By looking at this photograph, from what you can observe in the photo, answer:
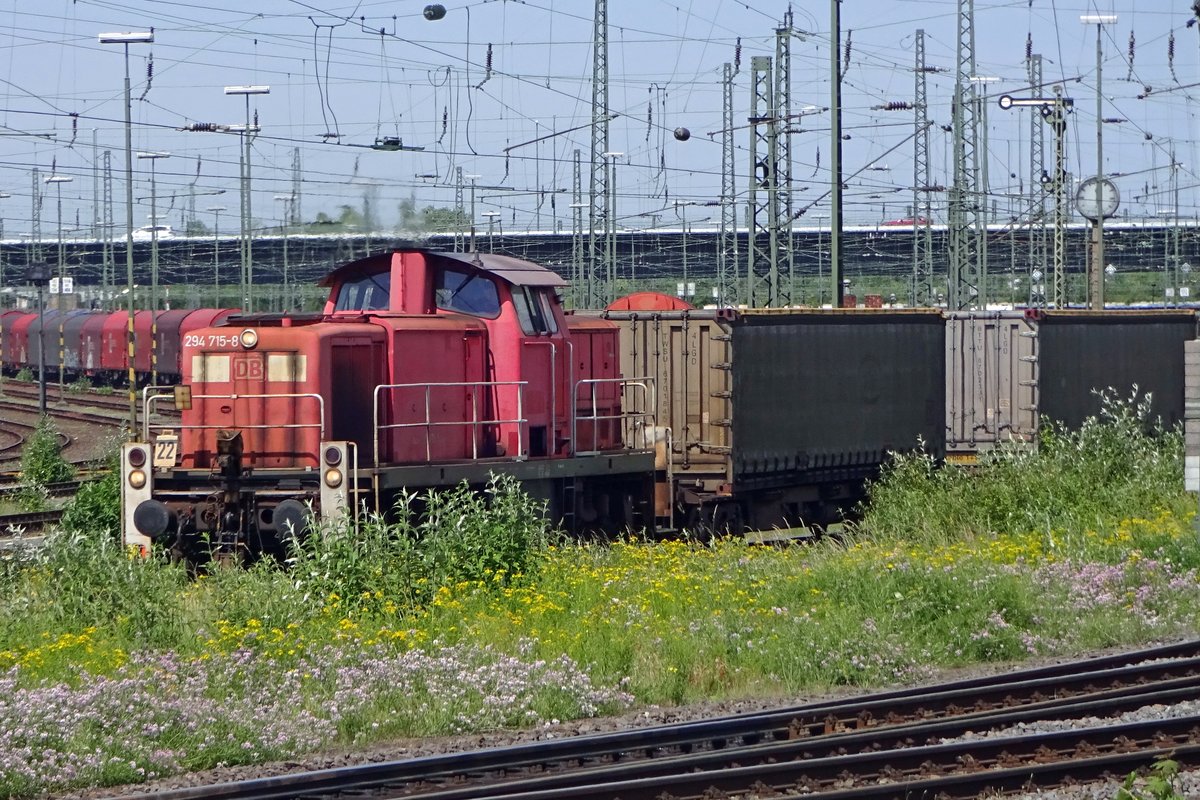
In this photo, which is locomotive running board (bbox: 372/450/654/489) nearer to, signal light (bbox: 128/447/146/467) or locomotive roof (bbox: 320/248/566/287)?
locomotive roof (bbox: 320/248/566/287)

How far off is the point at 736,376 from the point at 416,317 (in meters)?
4.88

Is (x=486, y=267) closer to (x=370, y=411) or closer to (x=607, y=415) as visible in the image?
(x=370, y=411)

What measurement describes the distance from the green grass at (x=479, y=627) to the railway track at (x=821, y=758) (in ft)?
3.48

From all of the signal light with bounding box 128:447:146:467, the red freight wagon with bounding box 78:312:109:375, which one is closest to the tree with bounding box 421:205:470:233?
the signal light with bounding box 128:447:146:467

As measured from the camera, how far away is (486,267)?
569 inches

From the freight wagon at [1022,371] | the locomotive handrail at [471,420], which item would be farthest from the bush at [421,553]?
the freight wagon at [1022,371]

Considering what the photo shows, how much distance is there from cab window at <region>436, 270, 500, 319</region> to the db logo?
2.20m

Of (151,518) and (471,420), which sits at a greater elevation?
(471,420)

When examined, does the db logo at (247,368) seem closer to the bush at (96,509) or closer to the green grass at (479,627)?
the green grass at (479,627)

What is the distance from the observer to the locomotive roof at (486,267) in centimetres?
1438

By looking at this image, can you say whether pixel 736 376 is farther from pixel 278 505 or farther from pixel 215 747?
pixel 215 747

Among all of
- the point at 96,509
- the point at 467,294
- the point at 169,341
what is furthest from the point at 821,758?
the point at 169,341

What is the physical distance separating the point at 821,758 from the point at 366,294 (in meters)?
8.41

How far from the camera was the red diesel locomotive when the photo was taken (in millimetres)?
12734
